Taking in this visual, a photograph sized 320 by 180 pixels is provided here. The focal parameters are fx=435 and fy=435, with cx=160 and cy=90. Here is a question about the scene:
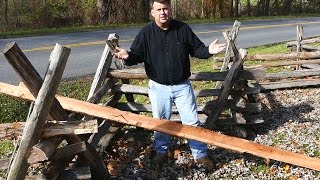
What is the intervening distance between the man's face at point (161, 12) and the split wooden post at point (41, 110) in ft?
4.58

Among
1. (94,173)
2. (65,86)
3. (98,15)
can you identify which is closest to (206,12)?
(98,15)

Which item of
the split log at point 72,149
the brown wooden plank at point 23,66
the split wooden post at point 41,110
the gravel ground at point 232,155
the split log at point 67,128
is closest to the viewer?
the brown wooden plank at point 23,66

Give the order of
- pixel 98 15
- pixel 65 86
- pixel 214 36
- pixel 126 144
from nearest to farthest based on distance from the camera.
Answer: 1. pixel 126 144
2. pixel 65 86
3. pixel 214 36
4. pixel 98 15

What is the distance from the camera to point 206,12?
91.8ft

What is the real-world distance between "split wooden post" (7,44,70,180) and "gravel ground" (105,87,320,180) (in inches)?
66.1

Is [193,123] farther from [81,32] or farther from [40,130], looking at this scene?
[81,32]

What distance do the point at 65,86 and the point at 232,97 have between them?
3.73 metres

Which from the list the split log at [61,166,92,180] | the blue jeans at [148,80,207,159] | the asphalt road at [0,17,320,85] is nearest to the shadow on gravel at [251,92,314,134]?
the blue jeans at [148,80,207,159]

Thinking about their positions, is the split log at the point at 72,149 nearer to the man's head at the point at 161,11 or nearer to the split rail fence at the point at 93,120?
the split rail fence at the point at 93,120

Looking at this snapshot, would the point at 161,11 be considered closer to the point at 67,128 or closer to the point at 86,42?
the point at 67,128

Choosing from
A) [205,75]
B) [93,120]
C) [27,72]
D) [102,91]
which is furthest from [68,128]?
[205,75]

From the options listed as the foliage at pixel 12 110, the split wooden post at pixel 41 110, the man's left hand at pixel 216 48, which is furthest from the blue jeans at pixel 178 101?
the foliage at pixel 12 110

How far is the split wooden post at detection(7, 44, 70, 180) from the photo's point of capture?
144 inches

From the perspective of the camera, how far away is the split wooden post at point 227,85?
5941 mm
